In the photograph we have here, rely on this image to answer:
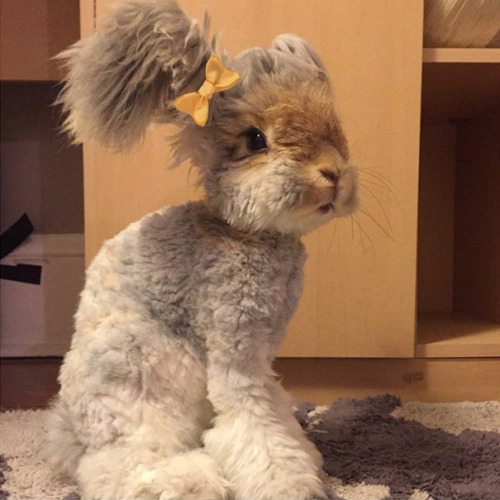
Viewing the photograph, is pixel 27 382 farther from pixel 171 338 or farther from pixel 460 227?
pixel 460 227

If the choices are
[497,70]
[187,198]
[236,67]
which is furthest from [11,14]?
[497,70]

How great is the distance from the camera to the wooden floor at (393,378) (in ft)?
3.00

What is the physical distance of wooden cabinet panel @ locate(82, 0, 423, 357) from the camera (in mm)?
838

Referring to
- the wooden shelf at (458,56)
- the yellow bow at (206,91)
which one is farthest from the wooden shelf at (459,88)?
the yellow bow at (206,91)

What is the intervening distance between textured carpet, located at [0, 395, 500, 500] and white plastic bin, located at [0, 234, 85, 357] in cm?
28

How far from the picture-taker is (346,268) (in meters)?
0.88

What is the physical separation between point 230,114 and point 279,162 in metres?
0.07

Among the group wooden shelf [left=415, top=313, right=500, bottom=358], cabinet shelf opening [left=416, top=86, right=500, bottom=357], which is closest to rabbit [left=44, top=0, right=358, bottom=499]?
wooden shelf [left=415, top=313, right=500, bottom=358]

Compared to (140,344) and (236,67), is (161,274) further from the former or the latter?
(236,67)

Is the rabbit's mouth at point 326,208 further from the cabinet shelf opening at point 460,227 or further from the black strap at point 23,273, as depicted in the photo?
the black strap at point 23,273

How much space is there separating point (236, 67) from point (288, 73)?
51 mm

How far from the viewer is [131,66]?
1.84 ft

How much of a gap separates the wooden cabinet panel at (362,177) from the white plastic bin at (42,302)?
303mm

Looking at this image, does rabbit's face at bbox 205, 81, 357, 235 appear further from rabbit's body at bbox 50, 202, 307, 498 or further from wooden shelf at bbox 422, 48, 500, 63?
wooden shelf at bbox 422, 48, 500, 63
